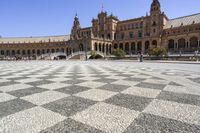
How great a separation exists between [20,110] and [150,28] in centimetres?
6166

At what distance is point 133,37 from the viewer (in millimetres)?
65938

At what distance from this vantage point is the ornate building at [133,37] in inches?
1992

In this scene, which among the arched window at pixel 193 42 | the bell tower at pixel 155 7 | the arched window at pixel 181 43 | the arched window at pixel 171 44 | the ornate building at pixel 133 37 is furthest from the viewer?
the bell tower at pixel 155 7

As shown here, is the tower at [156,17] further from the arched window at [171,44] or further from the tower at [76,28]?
the tower at [76,28]

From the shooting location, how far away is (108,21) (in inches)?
2645

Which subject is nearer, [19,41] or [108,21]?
[108,21]

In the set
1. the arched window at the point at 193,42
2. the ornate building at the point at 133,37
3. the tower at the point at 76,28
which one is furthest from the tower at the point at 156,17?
the tower at the point at 76,28

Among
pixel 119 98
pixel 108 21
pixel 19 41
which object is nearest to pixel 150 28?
pixel 108 21

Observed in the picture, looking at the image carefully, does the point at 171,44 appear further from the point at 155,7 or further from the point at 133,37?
the point at 133,37

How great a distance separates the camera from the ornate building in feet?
166

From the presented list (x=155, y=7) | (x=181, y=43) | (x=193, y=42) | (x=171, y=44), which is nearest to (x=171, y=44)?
(x=171, y=44)

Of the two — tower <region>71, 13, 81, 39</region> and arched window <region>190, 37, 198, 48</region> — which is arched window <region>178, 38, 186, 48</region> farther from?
tower <region>71, 13, 81, 39</region>

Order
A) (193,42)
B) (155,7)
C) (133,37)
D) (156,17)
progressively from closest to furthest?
1. (193,42)
2. (155,7)
3. (156,17)
4. (133,37)

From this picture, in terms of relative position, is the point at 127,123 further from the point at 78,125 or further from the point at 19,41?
the point at 19,41
